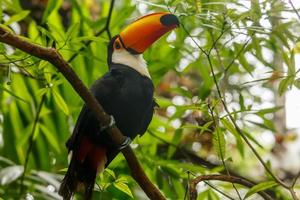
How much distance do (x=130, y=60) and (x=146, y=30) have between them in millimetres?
103

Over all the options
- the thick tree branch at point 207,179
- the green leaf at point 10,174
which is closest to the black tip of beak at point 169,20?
the thick tree branch at point 207,179

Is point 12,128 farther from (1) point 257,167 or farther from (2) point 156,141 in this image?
(1) point 257,167

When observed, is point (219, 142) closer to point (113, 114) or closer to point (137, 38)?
point (113, 114)

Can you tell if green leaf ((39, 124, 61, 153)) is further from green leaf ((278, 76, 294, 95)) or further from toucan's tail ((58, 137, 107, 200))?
green leaf ((278, 76, 294, 95))

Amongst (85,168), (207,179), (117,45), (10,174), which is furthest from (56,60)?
(10,174)

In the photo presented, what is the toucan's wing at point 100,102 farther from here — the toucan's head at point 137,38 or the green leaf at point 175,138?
the green leaf at point 175,138

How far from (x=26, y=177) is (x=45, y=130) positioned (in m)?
0.23

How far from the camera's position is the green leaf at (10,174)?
2.05m

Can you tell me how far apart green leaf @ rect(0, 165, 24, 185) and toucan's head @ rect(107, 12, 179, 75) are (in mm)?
533

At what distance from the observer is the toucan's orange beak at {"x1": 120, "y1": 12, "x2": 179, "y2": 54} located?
174cm

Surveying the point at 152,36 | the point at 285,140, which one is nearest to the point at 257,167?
the point at 285,140

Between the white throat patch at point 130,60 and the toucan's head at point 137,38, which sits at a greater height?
the toucan's head at point 137,38

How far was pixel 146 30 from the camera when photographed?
1809 millimetres

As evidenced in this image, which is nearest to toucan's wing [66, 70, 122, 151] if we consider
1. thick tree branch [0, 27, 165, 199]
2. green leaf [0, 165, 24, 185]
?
thick tree branch [0, 27, 165, 199]
